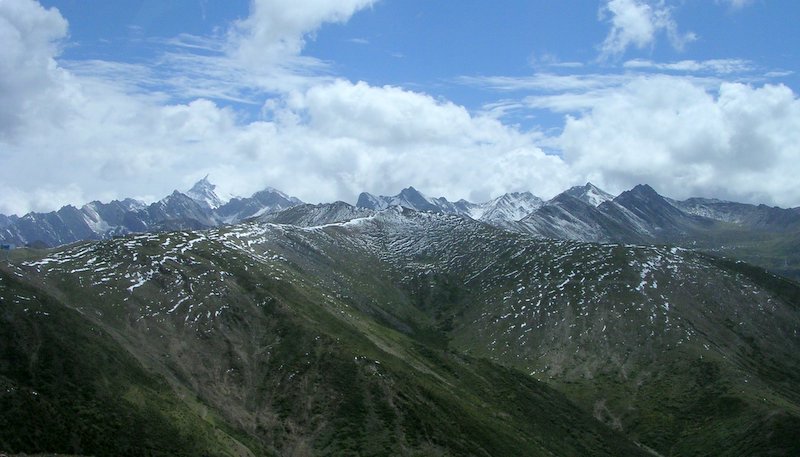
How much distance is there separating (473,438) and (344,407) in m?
33.2

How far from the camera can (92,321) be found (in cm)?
15625

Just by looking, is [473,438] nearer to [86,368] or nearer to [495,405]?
[495,405]

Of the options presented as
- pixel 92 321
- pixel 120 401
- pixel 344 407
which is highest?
pixel 92 321

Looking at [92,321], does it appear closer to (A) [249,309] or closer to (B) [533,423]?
(A) [249,309]

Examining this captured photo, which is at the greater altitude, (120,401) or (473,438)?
(120,401)

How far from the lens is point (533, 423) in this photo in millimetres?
186875

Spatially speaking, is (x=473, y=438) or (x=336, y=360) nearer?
(x=473, y=438)

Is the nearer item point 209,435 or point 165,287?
point 209,435

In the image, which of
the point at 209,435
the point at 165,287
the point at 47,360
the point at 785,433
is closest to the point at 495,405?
the point at 785,433

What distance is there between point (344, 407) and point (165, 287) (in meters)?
75.3

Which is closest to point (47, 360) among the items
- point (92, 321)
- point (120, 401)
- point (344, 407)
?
point (120, 401)

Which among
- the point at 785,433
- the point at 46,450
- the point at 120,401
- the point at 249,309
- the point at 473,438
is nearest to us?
the point at 46,450

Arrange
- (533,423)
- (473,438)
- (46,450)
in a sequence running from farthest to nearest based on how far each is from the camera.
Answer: (533,423), (473,438), (46,450)

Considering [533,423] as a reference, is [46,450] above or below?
above
